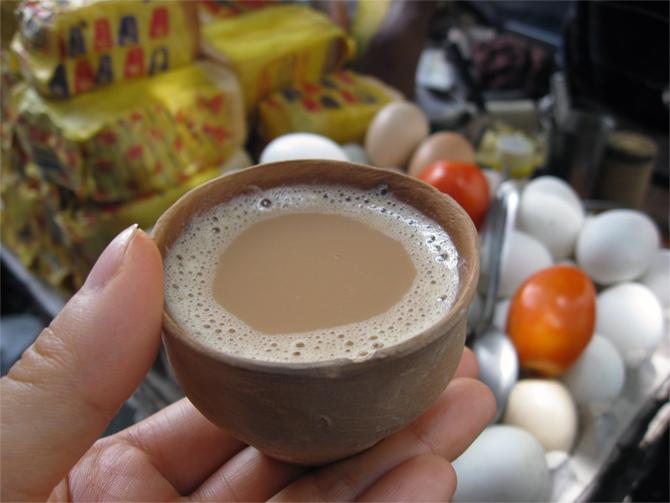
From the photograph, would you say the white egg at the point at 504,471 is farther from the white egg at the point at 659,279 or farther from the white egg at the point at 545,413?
the white egg at the point at 659,279

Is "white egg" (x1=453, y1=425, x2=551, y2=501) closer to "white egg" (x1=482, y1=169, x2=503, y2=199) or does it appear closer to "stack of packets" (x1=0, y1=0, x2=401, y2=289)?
"white egg" (x1=482, y1=169, x2=503, y2=199)

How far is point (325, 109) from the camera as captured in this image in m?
1.53

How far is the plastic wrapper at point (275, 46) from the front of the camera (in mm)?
1479

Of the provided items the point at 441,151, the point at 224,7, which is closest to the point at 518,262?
the point at 441,151

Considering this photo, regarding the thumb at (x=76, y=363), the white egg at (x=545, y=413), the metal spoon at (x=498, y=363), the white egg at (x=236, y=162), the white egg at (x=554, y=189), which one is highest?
the thumb at (x=76, y=363)

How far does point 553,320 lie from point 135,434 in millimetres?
649

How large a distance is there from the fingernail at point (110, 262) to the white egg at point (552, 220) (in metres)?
0.91

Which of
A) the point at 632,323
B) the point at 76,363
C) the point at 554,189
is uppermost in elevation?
the point at 76,363

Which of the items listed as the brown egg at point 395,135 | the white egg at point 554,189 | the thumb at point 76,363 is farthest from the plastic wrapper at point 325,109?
the thumb at point 76,363

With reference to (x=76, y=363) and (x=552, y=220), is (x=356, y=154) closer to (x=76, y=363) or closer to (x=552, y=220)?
(x=552, y=220)

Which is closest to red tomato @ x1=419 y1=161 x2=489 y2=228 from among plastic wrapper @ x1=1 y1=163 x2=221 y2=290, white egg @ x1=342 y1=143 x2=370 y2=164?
white egg @ x1=342 y1=143 x2=370 y2=164

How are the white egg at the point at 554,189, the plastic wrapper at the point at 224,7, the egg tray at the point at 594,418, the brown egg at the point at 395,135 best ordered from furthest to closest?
the plastic wrapper at the point at 224,7 → the brown egg at the point at 395,135 → the white egg at the point at 554,189 → the egg tray at the point at 594,418

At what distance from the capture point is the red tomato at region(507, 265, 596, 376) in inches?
37.9

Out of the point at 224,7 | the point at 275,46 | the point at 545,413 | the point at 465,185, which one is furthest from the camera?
the point at 224,7
